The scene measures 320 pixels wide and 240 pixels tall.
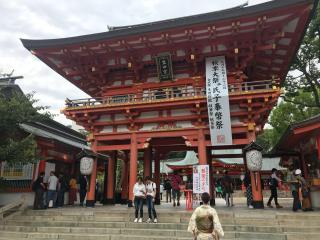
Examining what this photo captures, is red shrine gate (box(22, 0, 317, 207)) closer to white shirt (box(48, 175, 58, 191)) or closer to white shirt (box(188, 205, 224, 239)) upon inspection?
white shirt (box(48, 175, 58, 191))

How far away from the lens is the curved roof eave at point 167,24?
11.2m

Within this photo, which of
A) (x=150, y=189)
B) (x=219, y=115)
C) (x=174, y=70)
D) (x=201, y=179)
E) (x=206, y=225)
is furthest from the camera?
(x=174, y=70)

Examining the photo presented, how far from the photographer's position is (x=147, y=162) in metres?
15.1

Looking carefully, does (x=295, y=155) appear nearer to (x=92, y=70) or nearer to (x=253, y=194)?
(x=253, y=194)

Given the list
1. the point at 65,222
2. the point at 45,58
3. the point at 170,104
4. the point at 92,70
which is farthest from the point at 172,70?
the point at 65,222

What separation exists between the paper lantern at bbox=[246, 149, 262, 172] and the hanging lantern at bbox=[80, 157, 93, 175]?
6703 mm

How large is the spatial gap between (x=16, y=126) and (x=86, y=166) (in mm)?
3291

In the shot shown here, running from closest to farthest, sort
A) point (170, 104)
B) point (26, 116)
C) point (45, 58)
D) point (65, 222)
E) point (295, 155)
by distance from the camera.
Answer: point (65, 222), point (26, 116), point (170, 104), point (45, 58), point (295, 155)

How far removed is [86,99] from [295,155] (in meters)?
11.9

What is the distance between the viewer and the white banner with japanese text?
11.3 m

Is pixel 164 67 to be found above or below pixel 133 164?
above

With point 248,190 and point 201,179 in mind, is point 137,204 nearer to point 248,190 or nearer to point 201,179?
point 201,179

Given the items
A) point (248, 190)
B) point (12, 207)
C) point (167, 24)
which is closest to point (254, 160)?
point (248, 190)

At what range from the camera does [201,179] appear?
1141 centimetres
